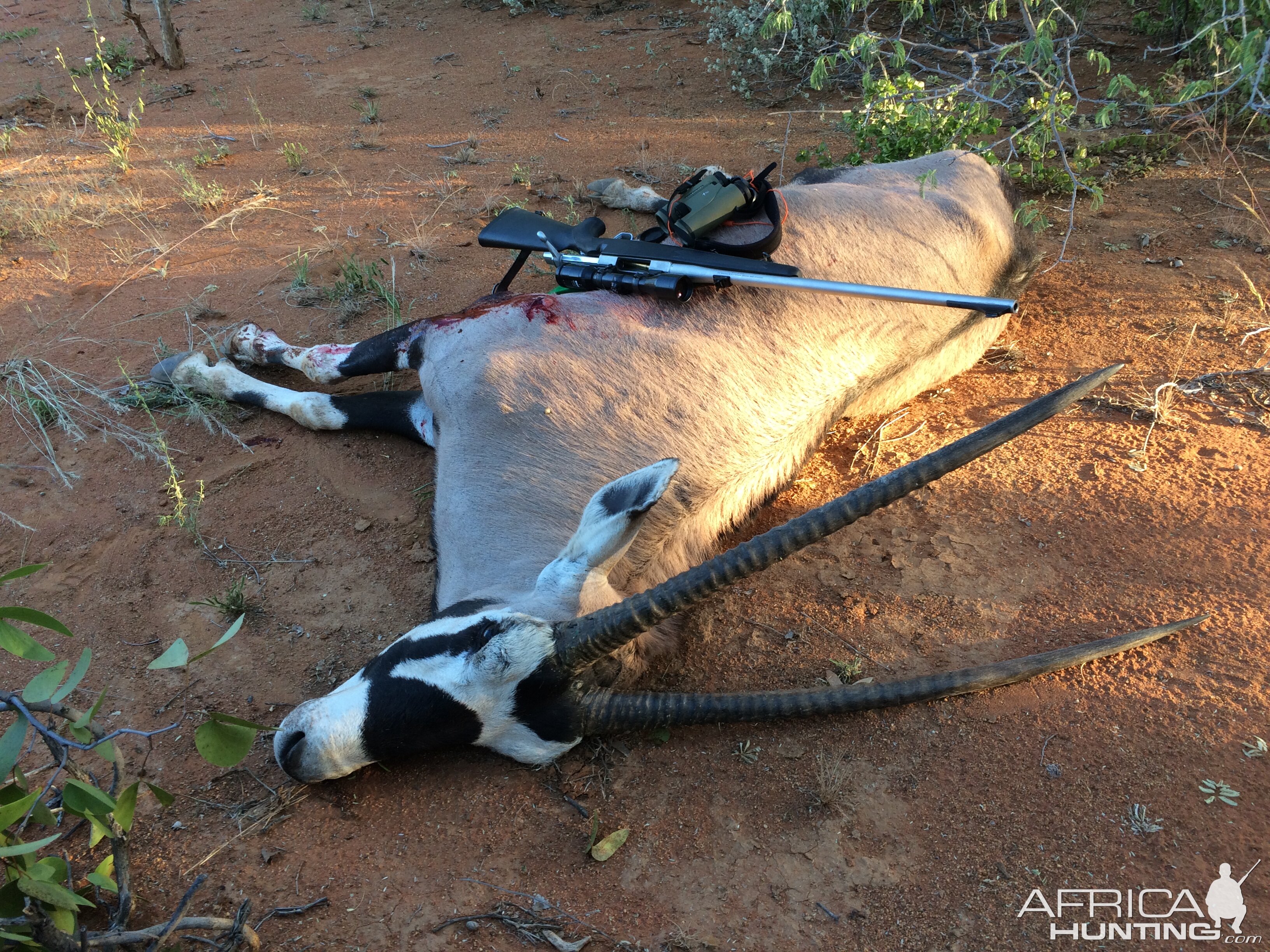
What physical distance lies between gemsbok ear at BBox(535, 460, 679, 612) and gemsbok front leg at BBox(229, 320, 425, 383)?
165 centimetres

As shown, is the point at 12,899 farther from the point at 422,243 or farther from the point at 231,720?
the point at 422,243

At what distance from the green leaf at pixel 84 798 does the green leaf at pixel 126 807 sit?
55mm

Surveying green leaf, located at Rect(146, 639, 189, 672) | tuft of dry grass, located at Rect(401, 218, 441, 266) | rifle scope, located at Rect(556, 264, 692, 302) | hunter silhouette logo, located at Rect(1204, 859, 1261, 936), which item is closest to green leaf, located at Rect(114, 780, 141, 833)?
green leaf, located at Rect(146, 639, 189, 672)

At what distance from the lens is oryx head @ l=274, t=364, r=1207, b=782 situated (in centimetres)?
256

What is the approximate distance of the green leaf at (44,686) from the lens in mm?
2080

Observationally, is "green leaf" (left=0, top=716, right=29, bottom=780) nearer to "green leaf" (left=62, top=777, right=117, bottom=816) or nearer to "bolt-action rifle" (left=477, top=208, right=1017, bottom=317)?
"green leaf" (left=62, top=777, right=117, bottom=816)

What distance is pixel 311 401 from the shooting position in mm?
4148

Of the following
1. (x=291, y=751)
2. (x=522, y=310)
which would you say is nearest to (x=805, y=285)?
(x=522, y=310)

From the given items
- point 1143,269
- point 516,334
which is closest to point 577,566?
point 516,334

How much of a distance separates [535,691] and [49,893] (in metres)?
1.26

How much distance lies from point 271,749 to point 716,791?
1.44m

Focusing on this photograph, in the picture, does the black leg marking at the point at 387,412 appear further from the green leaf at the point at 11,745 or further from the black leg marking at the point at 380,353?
the green leaf at the point at 11,745

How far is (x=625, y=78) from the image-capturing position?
773cm

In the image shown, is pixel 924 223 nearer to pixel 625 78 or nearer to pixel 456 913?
pixel 456 913
